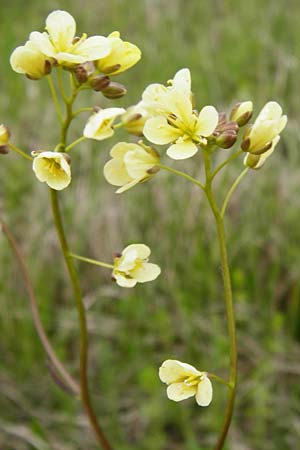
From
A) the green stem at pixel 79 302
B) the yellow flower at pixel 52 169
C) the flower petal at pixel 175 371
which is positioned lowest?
the flower petal at pixel 175 371

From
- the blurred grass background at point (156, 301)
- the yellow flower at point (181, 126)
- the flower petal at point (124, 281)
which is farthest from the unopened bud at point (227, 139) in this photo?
the blurred grass background at point (156, 301)

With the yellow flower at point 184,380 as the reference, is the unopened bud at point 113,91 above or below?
above

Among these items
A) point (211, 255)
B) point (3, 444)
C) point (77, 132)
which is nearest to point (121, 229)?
point (211, 255)

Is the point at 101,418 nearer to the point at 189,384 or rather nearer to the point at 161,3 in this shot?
the point at 189,384

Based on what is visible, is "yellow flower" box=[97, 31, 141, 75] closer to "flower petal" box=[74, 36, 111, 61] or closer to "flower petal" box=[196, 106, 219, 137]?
"flower petal" box=[74, 36, 111, 61]

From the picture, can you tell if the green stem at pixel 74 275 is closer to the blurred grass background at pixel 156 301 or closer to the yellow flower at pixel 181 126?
the yellow flower at pixel 181 126

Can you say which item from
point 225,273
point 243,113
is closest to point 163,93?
point 243,113
